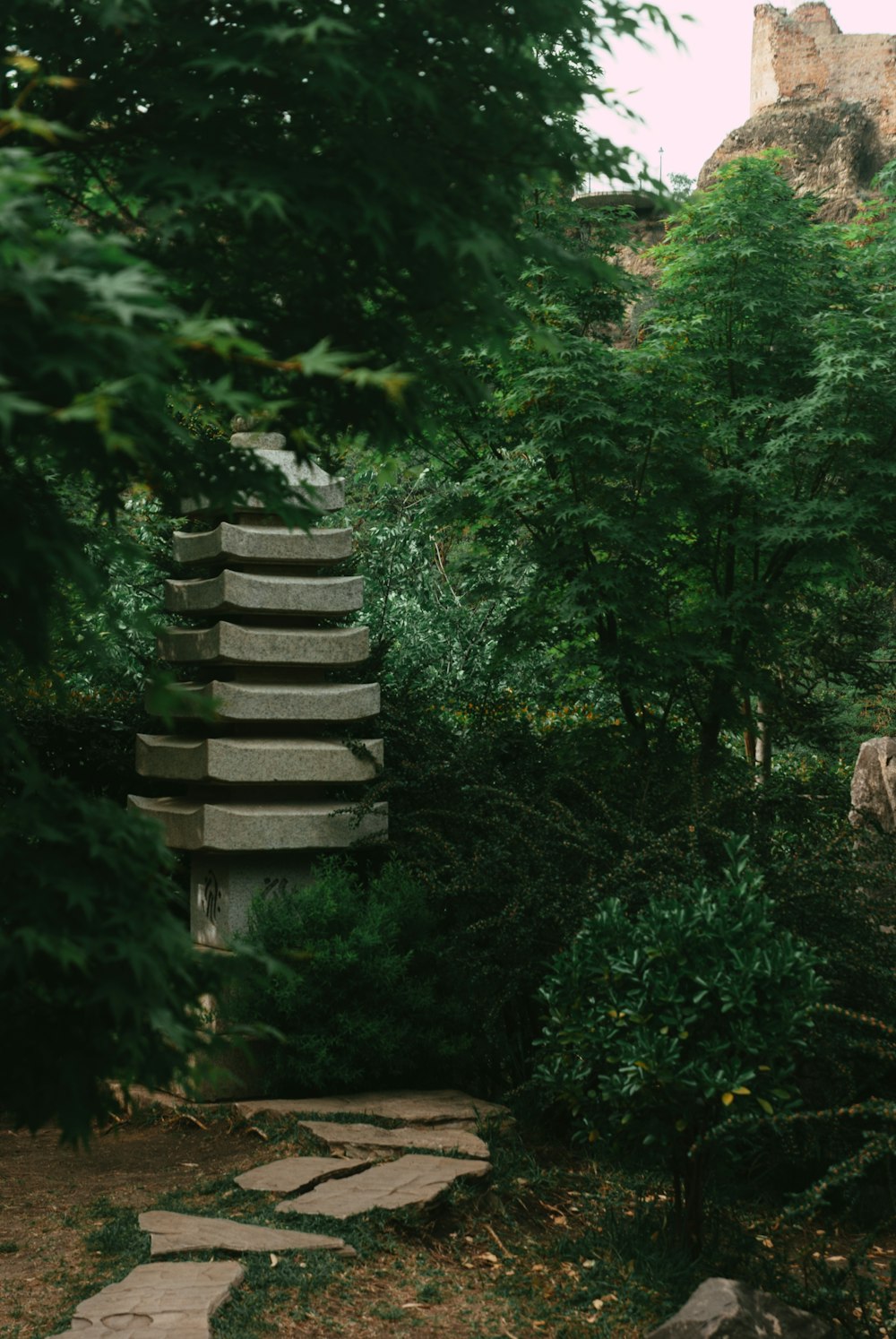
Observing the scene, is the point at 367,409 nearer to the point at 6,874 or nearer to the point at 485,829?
the point at 6,874

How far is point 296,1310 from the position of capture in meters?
4.18

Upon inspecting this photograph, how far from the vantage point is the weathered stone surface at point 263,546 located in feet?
23.3

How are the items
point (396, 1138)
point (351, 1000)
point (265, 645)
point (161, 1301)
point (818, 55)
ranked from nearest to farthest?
point (161, 1301) → point (396, 1138) → point (351, 1000) → point (265, 645) → point (818, 55)

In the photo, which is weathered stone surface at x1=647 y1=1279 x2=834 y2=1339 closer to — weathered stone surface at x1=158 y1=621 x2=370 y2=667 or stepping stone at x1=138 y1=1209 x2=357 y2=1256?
stepping stone at x1=138 y1=1209 x2=357 y2=1256

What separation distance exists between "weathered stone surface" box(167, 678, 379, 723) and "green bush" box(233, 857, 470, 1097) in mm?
974

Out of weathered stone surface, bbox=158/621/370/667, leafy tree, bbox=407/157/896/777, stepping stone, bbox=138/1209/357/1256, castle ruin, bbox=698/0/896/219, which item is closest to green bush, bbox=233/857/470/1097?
weathered stone surface, bbox=158/621/370/667

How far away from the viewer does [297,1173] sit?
→ 17.4 ft

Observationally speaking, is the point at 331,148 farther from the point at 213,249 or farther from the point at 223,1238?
the point at 223,1238

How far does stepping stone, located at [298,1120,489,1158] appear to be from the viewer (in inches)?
216

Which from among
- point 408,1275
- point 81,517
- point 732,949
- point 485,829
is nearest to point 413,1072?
point 485,829

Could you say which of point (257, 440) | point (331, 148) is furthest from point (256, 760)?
point (331, 148)

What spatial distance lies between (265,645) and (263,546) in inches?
21.8

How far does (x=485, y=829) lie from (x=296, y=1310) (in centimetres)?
318

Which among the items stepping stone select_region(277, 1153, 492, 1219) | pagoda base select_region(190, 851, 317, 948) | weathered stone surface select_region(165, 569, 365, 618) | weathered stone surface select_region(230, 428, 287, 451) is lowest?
stepping stone select_region(277, 1153, 492, 1219)
